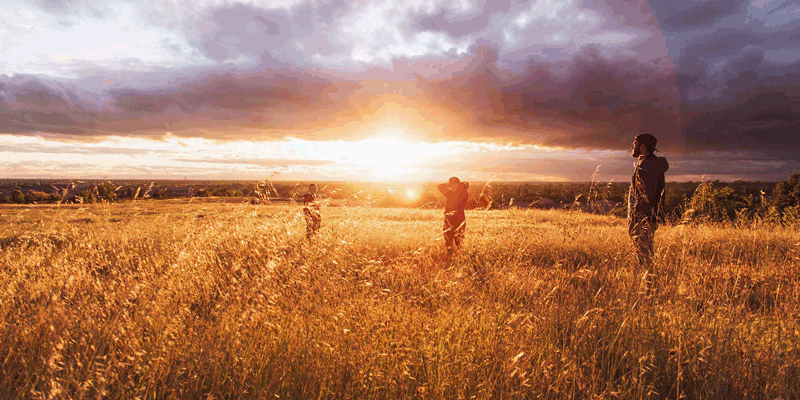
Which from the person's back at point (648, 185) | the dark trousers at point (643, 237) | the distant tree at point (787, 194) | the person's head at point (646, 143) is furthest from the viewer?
the distant tree at point (787, 194)

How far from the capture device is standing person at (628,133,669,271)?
639cm

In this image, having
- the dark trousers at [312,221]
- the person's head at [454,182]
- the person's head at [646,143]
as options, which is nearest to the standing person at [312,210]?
the dark trousers at [312,221]

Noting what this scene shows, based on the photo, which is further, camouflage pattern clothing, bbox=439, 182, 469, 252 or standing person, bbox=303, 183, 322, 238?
camouflage pattern clothing, bbox=439, 182, 469, 252

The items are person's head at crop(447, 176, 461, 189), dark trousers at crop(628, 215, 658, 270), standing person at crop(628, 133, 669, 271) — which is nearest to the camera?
dark trousers at crop(628, 215, 658, 270)

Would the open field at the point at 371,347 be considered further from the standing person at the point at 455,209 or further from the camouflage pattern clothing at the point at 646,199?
the standing person at the point at 455,209

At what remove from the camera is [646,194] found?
6562 mm

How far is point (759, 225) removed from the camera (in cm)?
1050

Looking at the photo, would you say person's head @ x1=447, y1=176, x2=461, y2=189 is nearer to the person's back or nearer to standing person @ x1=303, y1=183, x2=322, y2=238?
standing person @ x1=303, y1=183, x2=322, y2=238

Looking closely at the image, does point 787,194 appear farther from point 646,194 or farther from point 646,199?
point 646,199

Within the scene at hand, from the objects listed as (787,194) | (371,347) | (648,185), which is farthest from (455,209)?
(787,194)

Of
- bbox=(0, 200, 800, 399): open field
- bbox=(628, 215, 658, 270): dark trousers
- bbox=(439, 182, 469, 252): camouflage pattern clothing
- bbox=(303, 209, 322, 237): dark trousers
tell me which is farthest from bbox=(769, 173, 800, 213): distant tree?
bbox=(303, 209, 322, 237): dark trousers

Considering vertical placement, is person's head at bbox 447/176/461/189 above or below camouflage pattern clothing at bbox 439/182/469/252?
above

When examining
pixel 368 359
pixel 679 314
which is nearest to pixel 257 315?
pixel 368 359

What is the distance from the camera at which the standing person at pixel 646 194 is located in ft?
21.0
